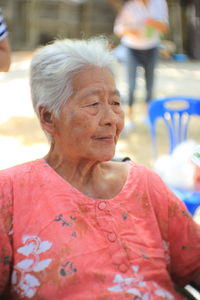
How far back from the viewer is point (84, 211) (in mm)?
1562

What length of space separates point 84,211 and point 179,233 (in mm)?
388

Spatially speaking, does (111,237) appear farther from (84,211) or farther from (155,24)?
(155,24)

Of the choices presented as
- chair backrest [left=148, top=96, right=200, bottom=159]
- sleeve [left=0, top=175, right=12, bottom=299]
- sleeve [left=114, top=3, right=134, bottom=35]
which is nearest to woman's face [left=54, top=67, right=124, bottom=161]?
sleeve [left=0, top=175, right=12, bottom=299]

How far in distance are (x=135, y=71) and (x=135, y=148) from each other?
1.11 metres

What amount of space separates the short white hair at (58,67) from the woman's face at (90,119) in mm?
24

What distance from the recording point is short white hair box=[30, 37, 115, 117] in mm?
1543

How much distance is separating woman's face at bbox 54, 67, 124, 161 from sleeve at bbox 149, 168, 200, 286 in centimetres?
29

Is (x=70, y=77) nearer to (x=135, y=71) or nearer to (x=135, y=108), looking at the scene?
(x=135, y=71)

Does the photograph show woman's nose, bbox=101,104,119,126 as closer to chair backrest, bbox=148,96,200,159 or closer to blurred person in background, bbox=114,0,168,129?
chair backrest, bbox=148,96,200,159

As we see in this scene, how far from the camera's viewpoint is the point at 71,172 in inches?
64.7

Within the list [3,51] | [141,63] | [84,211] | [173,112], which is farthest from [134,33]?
[84,211]

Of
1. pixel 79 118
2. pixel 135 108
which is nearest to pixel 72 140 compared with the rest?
pixel 79 118

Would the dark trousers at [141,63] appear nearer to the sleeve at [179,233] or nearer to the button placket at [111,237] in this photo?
the sleeve at [179,233]

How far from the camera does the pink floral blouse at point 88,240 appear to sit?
57.4 inches
